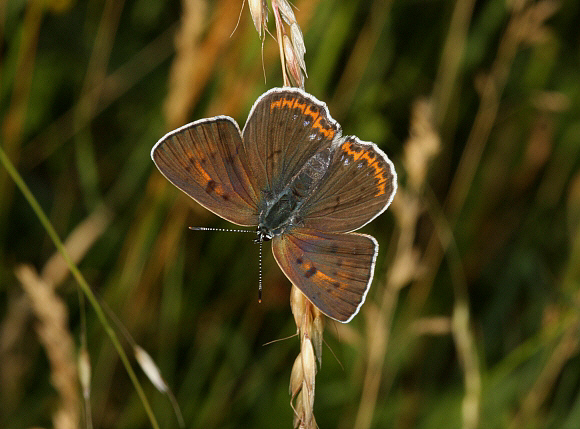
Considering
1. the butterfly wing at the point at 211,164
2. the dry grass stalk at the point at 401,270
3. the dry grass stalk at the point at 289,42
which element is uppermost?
the dry grass stalk at the point at 289,42

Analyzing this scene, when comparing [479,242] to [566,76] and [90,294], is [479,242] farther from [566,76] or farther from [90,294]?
[90,294]

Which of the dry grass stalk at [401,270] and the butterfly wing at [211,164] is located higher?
the butterfly wing at [211,164]

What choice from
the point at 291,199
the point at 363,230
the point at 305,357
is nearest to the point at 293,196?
the point at 291,199

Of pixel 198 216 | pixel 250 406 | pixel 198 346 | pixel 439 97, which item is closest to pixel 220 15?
pixel 198 216

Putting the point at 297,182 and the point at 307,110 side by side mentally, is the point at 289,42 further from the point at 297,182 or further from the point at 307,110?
the point at 297,182

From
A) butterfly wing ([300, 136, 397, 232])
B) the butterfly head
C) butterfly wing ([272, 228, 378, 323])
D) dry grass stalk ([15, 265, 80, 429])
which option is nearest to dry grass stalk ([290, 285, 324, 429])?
butterfly wing ([272, 228, 378, 323])

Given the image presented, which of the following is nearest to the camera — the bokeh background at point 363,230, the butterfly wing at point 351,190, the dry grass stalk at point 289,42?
the dry grass stalk at point 289,42

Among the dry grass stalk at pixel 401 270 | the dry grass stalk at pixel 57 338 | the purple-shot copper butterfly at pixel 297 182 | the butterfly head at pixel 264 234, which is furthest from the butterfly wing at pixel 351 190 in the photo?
the dry grass stalk at pixel 57 338

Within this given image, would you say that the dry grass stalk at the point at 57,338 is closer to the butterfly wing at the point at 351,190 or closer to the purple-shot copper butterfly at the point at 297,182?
the purple-shot copper butterfly at the point at 297,182

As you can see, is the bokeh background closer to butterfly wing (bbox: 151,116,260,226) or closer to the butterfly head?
the butterfly head
